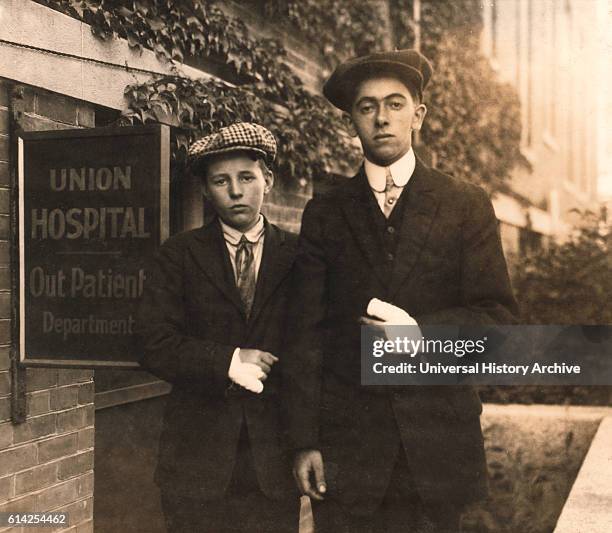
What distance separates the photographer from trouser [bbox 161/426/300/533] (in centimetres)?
272

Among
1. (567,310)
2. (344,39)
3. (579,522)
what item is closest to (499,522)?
(579,522)

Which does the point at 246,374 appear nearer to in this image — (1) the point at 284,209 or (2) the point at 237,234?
(2) the point at 237,234

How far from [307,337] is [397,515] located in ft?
2.38

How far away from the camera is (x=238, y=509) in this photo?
277 centimetres

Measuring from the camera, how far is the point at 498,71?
3088 millimetres

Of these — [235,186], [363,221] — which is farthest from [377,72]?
[235,186]

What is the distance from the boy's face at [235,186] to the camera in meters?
2.69

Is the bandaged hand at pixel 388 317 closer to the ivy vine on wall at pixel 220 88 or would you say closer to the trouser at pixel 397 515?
the trouser at pixel 397 515

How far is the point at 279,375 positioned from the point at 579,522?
1.41 metres

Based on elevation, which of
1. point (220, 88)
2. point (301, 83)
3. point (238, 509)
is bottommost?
point (238, 509)

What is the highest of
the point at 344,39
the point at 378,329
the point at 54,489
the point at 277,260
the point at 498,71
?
the point at 344,39

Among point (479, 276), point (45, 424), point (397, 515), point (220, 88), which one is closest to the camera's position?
point (479, 276)

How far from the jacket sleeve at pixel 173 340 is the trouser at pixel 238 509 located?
0.27 meters

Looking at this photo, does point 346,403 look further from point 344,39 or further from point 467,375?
point 344,39
